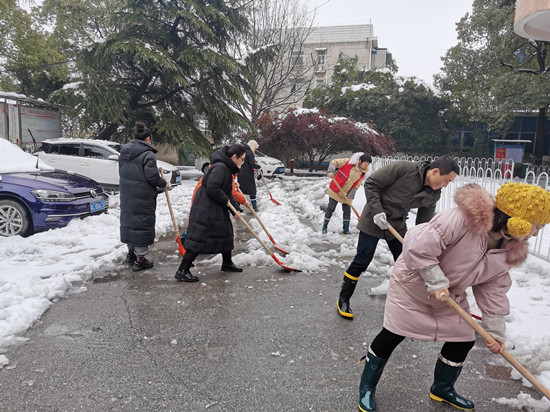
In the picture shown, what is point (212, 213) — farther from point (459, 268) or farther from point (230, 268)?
point (459, 268)

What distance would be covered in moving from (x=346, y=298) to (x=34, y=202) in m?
5.17

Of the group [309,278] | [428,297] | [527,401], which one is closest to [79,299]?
[309,278]

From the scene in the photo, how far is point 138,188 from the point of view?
187 inches

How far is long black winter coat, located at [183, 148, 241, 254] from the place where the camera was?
4.42 metres

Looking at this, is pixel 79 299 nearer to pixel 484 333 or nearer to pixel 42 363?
pixel 42 363

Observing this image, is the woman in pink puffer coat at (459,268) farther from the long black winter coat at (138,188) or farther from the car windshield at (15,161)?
the car windshield at (15,161)

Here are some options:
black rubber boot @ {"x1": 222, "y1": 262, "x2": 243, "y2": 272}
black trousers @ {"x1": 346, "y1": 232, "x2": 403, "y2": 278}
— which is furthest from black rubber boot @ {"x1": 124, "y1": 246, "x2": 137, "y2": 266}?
black trousers @ {"x1": 346, "y1": 232, "x2": 403, "y2": 278}

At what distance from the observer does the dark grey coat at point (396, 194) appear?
3396 millimetres

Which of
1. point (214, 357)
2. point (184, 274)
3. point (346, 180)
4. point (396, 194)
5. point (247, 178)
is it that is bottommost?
point (214, 357)

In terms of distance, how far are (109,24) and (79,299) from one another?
14.9 metres

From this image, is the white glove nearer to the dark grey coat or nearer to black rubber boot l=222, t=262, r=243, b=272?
the dark grey coat

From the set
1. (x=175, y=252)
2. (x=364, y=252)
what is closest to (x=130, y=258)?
(x=175, y=252)

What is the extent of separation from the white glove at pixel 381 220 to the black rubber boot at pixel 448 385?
3.92 feet

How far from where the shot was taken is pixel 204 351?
3061 millimetres
